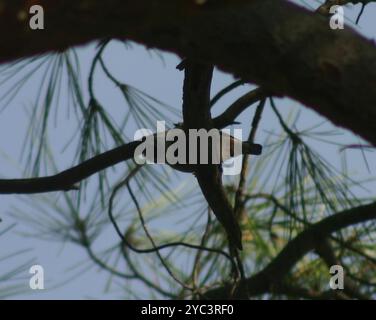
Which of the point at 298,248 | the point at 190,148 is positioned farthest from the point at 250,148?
the point at 298,248

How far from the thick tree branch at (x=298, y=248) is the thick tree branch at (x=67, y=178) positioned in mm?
319

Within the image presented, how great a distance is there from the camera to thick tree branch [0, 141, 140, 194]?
0.87 metres

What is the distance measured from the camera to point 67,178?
88 centimetres

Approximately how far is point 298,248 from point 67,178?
0.43m

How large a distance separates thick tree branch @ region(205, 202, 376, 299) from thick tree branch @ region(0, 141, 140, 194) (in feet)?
1.05

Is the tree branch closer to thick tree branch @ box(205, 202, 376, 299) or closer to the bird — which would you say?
the bird

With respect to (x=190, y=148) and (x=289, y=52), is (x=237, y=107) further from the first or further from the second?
(x=289, y=52)

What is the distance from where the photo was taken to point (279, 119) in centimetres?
117

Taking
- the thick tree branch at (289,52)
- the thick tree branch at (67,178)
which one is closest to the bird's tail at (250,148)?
the thick tree branch at (67,178)

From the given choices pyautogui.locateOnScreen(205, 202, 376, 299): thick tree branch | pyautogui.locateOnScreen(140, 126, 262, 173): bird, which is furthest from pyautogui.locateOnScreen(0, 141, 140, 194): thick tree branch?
pyautogui.locateOnScreen(205, 202, 376, 299): thick tree branch

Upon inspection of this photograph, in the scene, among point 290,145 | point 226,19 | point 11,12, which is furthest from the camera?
point 290,145

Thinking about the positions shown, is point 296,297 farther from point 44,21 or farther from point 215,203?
point 44,21
